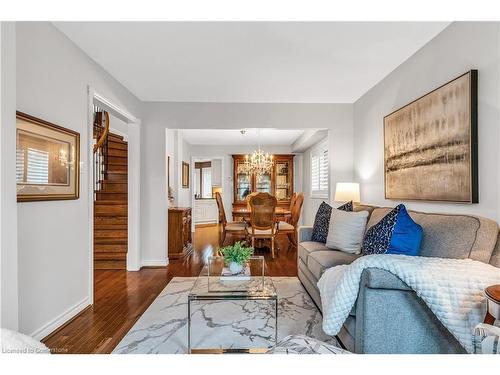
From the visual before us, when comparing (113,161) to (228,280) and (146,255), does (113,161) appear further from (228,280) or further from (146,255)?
(228,280)

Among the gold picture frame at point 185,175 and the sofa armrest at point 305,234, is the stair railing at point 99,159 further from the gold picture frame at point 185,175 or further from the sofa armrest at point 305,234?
the sofa armrest at point 305,234

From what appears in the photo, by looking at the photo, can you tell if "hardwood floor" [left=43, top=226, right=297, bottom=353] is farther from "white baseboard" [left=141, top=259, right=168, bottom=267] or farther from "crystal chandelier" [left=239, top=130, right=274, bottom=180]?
"crystal chandelier" [left=239, top=130, right=274, bottom=180]

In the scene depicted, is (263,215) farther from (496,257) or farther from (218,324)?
(496,257)

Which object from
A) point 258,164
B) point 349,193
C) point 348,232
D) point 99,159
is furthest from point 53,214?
point 258,164

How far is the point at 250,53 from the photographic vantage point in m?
2.80

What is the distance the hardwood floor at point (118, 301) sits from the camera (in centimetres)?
217

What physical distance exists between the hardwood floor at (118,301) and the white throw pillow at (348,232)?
803 mm

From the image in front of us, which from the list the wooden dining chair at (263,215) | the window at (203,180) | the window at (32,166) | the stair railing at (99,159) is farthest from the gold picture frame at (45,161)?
the window at (203,180)

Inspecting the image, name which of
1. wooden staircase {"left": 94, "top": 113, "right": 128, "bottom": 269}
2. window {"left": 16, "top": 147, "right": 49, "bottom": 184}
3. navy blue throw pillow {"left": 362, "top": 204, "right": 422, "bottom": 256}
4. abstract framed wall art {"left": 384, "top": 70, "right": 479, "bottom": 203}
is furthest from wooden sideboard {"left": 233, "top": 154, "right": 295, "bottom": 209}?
window {"left": 16, "top": 147, "right": 49, "bottom": 184}

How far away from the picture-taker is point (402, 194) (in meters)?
2.97

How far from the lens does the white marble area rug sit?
212cm

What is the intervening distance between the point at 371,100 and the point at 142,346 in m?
3.69
